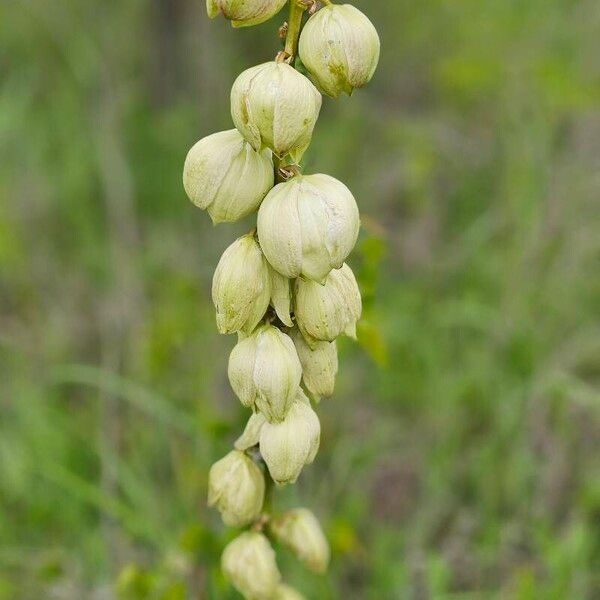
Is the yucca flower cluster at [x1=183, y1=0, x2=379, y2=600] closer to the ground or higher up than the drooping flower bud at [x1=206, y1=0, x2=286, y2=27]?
closer to the ground

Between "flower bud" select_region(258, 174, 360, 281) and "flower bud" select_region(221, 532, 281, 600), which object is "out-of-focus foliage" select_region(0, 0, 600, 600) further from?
"flower bud" select_region(258, 174, 360, 281)

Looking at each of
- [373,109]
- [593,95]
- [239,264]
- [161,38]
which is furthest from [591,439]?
[161,38]

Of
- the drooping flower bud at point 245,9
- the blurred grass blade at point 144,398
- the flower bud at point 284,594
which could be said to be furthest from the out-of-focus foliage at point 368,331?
the drooping flower bud at point 245,9

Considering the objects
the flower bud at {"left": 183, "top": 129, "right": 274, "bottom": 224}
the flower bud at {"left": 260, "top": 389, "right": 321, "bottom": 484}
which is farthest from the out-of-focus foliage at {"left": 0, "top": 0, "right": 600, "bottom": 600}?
the flower bud at {"left": 183, "top": 129, "right": 274, "bottom": 224}

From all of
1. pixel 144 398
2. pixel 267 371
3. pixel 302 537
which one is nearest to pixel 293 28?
pixel 267 371

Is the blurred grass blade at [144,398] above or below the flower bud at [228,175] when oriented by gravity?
above

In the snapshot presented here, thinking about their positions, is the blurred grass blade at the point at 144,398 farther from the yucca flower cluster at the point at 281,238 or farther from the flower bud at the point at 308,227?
the flower bud at the point at 308,227

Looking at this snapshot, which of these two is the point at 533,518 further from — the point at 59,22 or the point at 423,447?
the point at 59,22
